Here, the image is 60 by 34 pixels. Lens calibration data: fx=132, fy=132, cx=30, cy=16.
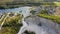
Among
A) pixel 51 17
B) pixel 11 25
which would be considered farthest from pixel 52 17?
pixel 11 25

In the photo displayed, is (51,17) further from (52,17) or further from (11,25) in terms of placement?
(11,25)

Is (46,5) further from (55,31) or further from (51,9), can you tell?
(55,31)

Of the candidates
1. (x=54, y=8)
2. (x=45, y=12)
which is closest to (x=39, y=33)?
(x=45, y=12)

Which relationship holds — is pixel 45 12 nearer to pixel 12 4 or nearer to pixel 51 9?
pixel 51 9

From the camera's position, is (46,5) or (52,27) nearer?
(52,27)

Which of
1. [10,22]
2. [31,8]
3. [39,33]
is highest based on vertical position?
[31,8]

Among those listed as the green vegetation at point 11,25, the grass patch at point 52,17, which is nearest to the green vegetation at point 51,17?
the grass patch at point 52,17

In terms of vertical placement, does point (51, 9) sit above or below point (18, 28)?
above
